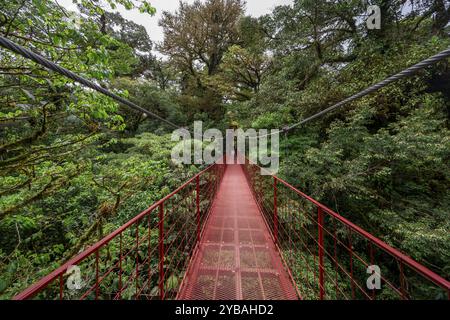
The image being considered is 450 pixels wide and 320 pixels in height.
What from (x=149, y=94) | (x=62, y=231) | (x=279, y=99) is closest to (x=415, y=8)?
(x=279, y=99)

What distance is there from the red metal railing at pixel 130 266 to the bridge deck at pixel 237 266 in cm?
15

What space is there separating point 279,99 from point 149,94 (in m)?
6.38

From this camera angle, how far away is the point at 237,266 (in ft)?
6.15

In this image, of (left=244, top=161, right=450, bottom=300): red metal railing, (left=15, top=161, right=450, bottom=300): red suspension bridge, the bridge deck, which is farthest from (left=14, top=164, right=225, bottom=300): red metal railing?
(left=244, top=161, right=450, bottom=300): red metal railing

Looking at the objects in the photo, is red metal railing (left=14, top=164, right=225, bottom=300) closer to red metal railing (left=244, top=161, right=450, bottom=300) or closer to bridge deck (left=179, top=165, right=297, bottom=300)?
bridge deck (left=179, top=165, right=297, bottom=300)

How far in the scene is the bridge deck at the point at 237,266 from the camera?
1559 millimetres

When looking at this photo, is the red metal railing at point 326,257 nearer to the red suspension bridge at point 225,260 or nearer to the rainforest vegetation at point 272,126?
the red suspension bridge at point 225,260

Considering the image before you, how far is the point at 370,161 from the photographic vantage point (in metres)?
4.09

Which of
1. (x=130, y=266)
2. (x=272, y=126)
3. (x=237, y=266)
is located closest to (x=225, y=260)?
(x=237, y=266)

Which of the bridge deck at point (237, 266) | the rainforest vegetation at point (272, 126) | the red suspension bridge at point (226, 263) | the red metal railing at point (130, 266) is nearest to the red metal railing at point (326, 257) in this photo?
the red suspension bridge at point (226, 263)

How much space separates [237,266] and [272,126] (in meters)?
5.88

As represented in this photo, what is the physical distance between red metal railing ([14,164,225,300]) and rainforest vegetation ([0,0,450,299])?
14.8 inches

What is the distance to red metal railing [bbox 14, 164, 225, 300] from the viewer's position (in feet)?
2.48
